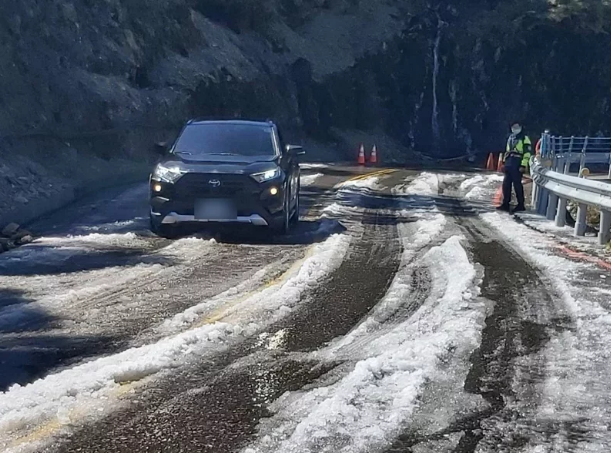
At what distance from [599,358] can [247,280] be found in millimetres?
3442

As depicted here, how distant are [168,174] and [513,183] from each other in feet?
23.4

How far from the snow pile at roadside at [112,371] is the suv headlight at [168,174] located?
3.81m

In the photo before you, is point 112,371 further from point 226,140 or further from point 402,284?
point 226,140

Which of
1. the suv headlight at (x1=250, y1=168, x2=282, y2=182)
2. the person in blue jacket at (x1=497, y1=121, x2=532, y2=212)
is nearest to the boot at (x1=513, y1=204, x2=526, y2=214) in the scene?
the person in blue jacket at (x1=497, y1=121, x2=532, y2=212)

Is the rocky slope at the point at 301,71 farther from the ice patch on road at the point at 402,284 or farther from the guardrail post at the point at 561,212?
the guardrail post at the point at 561,212

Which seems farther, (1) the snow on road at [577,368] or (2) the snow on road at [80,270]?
(2) the snow on road at [80,270]

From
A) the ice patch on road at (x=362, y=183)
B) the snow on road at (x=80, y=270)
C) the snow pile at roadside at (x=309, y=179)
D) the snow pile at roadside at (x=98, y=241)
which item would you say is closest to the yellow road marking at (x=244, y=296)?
the snow on road at (x=80, y=270)

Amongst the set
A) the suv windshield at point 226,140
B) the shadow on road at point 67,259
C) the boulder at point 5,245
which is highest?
the suv windshield at point 226,140

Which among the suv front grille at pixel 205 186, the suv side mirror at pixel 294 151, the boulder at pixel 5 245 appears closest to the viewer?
the boulder at pixel 5 245

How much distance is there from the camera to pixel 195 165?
10.4m

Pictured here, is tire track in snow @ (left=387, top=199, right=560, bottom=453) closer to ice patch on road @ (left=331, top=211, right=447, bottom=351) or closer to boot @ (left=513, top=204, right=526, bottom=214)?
ice patch on road @ (left=331, top=211, right=447, bottom=351)

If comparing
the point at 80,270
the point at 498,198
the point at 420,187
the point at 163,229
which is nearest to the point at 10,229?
the point at 163,229

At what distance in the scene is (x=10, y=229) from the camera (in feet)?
36.6

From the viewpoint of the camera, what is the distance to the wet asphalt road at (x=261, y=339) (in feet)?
12.7
